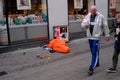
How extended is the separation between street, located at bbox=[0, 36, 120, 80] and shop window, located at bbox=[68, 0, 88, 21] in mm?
4389

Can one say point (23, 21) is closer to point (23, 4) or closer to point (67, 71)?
point (23, 4)

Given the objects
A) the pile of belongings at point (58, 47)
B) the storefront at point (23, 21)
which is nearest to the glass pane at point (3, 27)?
the storefront at point (23, 21)

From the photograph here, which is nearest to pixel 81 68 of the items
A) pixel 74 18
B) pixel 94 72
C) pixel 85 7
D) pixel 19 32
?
pixel 94 72

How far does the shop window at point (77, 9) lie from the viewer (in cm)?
A: 1406

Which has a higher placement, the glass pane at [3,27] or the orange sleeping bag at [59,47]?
the glass pane at [3,27]

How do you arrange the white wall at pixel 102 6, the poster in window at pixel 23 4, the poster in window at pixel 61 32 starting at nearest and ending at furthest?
the poster in window at pixel 23 4
the poster in window at pixel 61 32
the white wall at pixel 102 6

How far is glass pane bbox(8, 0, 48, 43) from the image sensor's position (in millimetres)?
11344

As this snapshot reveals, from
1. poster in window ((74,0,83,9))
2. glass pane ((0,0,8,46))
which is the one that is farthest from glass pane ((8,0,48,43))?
poster in window ((74,0,83,9))

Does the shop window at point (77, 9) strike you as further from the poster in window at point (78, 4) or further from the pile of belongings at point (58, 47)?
the pile of belongings at point (58, 47)

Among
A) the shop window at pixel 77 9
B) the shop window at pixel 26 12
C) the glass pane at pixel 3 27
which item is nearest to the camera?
the glass pane at pixel 3 27

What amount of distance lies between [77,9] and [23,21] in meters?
3.80

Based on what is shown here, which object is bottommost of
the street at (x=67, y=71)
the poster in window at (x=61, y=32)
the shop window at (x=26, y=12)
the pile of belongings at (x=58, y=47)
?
the street at (x=67, y=71)

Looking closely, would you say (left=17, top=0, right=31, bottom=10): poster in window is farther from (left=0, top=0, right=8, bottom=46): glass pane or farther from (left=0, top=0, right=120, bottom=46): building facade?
(left=0, top=0, right=8, bottom=46): glass pane

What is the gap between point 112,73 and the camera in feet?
24.7
